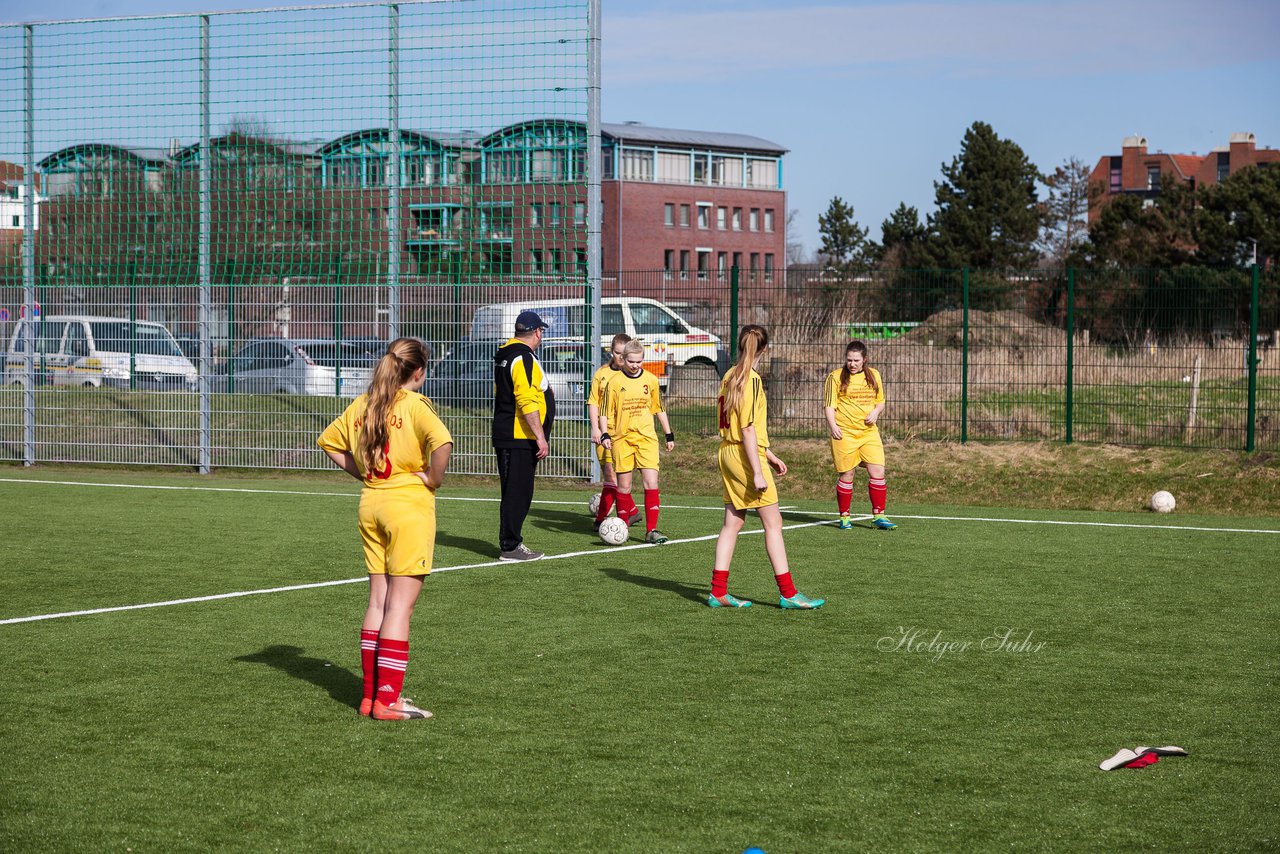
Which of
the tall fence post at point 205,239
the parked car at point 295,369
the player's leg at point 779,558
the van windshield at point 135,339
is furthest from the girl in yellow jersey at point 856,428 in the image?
the van windshield at point 135,339

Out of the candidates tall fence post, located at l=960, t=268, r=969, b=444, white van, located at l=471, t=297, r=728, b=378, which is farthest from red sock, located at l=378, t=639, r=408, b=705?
tall fence post, located at l=960, t=268, r=969, b=444

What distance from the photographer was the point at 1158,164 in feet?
328

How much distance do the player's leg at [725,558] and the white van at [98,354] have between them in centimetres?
1112

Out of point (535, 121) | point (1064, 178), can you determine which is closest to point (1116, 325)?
point (535, 121)

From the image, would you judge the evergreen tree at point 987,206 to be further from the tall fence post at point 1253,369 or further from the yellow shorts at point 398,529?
the yellow shorts at point 398,529

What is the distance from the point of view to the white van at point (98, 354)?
1794 centimetres

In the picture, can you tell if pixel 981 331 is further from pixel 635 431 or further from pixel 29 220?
pixel 29 220

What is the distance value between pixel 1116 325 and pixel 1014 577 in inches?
336

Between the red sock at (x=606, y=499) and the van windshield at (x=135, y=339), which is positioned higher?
the van windshield at (x=135, y=339)

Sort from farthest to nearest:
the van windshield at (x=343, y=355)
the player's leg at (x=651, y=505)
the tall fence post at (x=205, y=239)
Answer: the tall fence post at (x=205, y=239) < the van windshield at (x=343, y=355) < the player's leg at (x=651, y=505)

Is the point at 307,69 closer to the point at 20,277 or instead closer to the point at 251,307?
the point at 251,307

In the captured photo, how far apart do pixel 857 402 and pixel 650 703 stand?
6893 millimetres

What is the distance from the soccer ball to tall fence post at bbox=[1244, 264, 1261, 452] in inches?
350

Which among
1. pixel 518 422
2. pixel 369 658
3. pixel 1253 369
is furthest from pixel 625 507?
pixel 1253 369
